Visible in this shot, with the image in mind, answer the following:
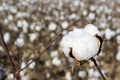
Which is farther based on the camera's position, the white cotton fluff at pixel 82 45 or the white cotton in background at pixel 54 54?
the white cotton in background at pixel 54 54

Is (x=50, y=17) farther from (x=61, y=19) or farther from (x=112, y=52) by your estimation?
(x=112, y=52)

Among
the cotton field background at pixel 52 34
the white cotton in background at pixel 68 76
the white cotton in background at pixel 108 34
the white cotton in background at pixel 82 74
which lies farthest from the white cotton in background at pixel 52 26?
the white cotton in background at pixel 82 74

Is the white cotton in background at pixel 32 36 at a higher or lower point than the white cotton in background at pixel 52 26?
higher

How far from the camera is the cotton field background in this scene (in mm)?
3713

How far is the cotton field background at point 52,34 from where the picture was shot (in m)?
3.71

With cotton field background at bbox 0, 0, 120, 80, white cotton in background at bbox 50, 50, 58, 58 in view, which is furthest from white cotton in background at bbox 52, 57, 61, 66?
white cotton in background at bbox 50, 50, 58, 58

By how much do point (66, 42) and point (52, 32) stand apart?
435cm

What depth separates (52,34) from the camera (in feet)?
16.8

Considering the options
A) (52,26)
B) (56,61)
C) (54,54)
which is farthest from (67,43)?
(52,26)

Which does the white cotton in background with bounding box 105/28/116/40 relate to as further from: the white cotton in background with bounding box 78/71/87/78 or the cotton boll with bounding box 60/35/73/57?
the cotton boll with bounding box 60/35/73/57

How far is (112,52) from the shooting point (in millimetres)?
4168

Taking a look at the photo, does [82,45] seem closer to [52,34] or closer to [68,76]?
[68,76]

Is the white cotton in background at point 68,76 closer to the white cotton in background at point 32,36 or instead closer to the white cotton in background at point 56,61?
the white cotton in background at point 56,61

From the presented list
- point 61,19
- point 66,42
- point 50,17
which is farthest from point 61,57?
point 66,42
